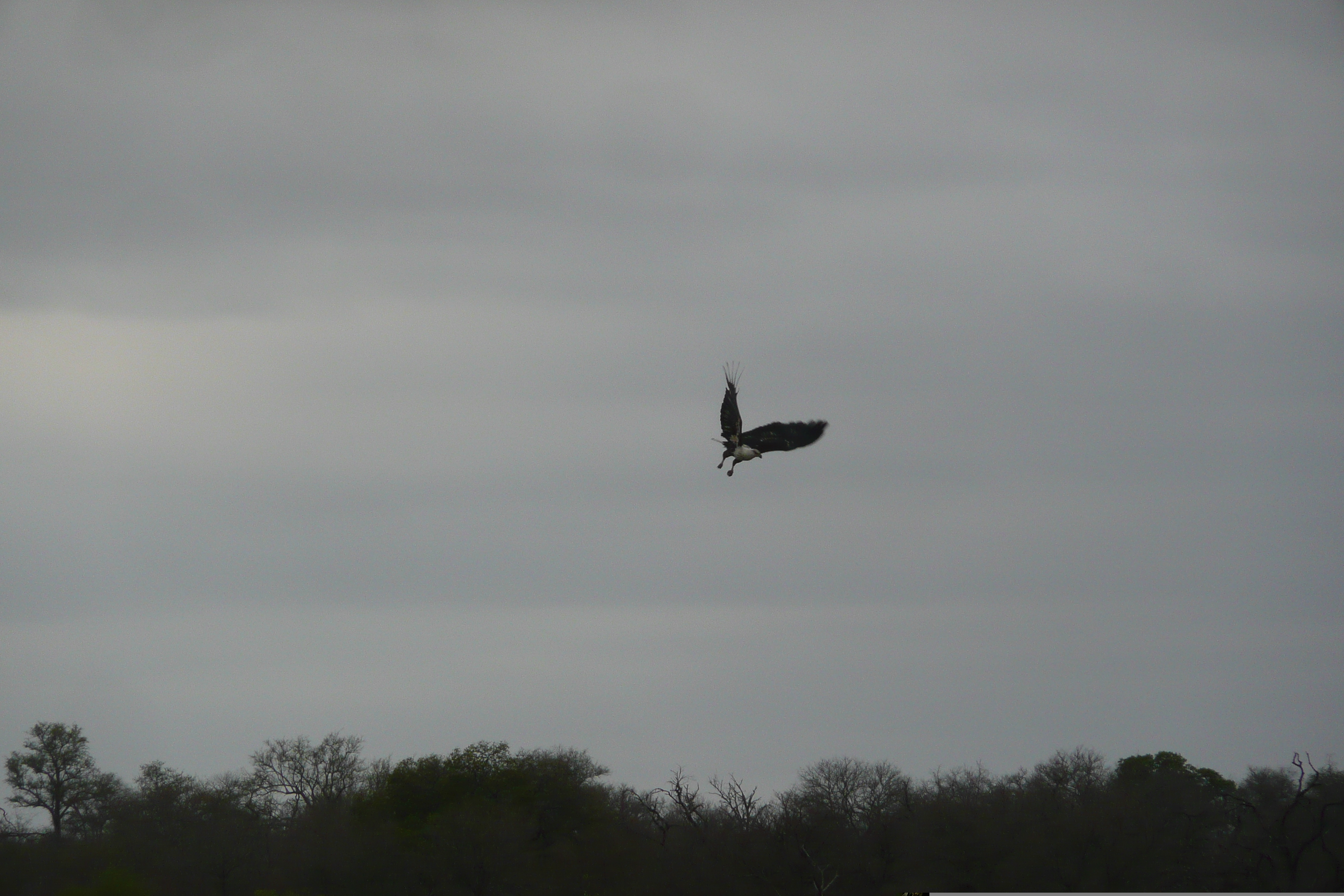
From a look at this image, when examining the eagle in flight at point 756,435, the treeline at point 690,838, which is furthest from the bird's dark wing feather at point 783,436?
the treeline at point 690,838

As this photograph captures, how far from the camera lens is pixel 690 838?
84.4 metres

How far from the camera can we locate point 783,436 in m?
40.0

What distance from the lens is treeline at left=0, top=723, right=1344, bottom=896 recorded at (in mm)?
67500

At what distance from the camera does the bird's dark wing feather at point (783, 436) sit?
38969 millimetres

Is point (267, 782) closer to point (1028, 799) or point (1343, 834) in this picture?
point (1028, 799)

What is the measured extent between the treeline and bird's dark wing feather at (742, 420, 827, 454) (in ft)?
89.6

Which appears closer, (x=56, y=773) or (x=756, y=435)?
(x=756, y=435)

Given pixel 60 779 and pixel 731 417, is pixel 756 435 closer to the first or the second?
pixel 731 417

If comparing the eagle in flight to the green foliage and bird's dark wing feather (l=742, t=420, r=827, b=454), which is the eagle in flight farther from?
the green foliage

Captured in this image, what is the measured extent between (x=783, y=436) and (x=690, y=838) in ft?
164

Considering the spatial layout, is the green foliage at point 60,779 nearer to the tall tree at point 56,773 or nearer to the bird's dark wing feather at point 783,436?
the tall tree at point 56,773

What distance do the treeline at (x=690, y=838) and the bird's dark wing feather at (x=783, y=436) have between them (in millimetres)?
27309

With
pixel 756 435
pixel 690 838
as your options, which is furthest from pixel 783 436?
pixel 690 838

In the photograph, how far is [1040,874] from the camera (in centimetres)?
6812
